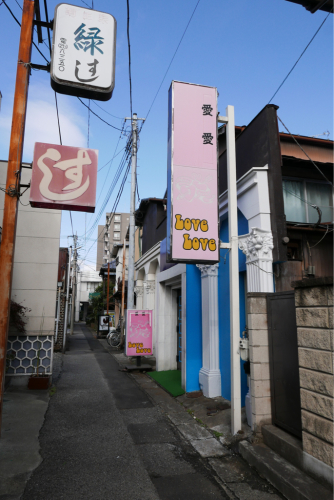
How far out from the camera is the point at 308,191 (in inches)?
314

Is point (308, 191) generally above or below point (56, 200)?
above

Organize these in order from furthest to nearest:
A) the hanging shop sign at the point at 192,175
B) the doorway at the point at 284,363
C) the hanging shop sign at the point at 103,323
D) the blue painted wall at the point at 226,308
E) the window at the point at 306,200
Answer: the hanging shop sign at the point at 103,323 → the window at the point at 306,200 → the blue painted wall at the point at 226,308 → the hanging shop sign at the point at 192,175 → the doorway at the point at 284,363

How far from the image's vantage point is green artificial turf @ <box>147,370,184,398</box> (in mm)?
8845

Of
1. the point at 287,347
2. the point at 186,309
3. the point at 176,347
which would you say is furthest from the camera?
the point at 176,347

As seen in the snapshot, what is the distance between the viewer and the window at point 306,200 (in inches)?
303

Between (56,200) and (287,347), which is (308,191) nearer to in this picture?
(287,347)

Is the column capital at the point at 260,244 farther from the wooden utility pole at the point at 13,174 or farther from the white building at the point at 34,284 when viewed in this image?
the white building at the point at 34,284

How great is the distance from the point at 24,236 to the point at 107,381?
5169 millimetres

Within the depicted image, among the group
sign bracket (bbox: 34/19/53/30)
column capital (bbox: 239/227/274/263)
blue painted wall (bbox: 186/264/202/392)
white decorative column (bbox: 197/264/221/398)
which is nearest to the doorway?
column capital (bbox: 239/227/274/263)

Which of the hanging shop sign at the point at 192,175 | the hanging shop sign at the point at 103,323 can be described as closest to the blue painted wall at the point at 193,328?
the hanging shop sign at the point at 192,175

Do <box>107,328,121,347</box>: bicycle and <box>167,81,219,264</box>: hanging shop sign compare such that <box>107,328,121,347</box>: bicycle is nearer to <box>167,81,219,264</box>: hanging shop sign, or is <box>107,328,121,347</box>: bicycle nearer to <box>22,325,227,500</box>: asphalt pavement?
<box>22,325,227,500</box>: asphalt pavement

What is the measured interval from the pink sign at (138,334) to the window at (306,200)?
6581 millimetres

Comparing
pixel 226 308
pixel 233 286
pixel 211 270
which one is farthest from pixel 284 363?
pixel 211 270

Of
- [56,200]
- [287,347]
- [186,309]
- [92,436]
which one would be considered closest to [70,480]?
[92,436]
